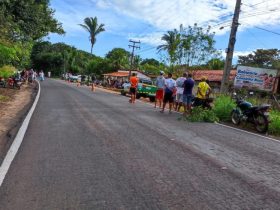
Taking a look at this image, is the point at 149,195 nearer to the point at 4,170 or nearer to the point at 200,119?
the point at 4,170

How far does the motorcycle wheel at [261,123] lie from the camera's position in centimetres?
1397

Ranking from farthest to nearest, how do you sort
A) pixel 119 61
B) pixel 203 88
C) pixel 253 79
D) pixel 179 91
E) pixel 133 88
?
1. pixel 119 61
2. pixel 253 79
3. pixel 133 88
4. pixel 179 91
5. pixel 203 88

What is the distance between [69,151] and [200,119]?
812cm

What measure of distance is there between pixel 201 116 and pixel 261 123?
231 centimetres

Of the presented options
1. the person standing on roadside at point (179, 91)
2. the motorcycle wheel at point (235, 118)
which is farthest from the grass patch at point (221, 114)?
the person standing on roadside at point (179, 91)

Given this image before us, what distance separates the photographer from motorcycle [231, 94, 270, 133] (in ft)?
46.3

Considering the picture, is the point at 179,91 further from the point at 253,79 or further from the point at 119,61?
the point at 119,61

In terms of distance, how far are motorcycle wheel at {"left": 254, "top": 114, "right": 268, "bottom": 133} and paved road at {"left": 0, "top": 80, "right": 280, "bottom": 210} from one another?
2241 millimetres

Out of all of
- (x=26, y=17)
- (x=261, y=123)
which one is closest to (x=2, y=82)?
(x=26, y=17)

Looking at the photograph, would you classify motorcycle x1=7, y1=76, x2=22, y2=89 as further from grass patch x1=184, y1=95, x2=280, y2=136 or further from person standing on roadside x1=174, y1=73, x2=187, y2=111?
grass patch x1=184, y1=95, x2=280, y2=136

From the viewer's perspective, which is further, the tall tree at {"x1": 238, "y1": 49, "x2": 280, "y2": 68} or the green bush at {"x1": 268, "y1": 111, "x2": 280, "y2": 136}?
the tall tree at {"x1": 238, "y1": 49, "x2": 280, "y2": 68}

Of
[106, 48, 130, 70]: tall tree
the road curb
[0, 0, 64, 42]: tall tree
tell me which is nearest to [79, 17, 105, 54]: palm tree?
[106, 48, 130, 70]: tall tree

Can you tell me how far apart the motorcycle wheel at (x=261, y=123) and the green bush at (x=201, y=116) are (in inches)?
72.0

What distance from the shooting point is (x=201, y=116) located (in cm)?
1577
